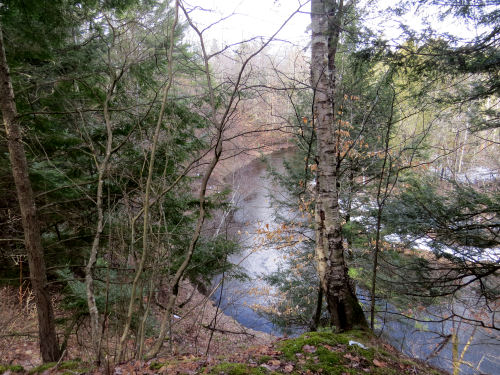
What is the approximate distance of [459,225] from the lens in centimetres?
395

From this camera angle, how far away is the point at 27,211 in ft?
10.4

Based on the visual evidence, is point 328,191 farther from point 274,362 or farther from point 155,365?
point 155,365

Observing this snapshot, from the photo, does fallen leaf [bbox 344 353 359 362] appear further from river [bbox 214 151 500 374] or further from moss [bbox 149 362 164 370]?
moss [bbox 149 362 164 370]

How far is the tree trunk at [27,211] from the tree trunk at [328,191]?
316 centimetres

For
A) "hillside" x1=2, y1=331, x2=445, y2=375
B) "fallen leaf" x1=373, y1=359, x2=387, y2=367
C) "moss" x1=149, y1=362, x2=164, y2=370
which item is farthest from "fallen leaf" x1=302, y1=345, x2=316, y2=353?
"moss" x1=149, y1=362, x2=164, y2=370

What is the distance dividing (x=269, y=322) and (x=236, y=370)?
8.30 metres

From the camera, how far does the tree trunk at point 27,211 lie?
9.88 feet

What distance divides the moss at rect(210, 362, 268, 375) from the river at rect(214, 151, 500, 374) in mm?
768

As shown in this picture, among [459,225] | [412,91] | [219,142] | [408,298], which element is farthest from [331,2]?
[408,298]

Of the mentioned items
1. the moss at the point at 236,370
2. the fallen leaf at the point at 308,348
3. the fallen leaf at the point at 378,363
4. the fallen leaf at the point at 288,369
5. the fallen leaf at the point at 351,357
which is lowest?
the fallen leaf at the point at 378,363

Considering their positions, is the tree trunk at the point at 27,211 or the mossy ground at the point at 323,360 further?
the tree trunk at the point at 27,211

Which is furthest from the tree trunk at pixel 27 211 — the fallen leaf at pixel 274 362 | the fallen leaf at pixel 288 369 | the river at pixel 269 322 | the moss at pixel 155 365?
the fallen leaf at pixel 288 369

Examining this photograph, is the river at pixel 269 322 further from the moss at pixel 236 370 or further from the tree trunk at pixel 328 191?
the moss at pixel 236 370

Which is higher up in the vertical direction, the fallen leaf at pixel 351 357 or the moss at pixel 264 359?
the moss at pixel 264 359
